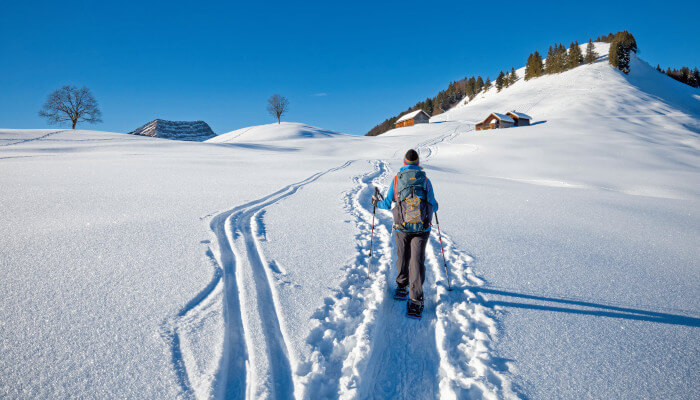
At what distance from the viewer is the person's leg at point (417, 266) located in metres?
3.51

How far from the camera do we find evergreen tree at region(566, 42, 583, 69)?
76.1 m

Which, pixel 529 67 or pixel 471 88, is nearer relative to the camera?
pixel 529 67

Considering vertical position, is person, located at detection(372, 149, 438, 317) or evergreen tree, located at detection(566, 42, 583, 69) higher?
evergreen tree, located at detection(566, 42, 583, 69)

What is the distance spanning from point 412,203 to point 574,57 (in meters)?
104

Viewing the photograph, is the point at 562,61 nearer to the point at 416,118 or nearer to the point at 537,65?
the point at 537,65

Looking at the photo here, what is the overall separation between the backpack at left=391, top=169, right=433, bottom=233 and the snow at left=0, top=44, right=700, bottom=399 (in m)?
1.12

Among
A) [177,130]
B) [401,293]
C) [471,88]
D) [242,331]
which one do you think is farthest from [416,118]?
[242,331]

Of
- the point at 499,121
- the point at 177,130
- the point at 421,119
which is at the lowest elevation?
the point at 499,121

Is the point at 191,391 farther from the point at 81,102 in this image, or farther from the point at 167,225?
the point at 81,102

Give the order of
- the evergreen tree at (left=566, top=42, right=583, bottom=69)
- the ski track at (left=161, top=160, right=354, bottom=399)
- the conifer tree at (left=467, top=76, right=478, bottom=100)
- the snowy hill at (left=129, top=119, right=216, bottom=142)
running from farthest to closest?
the conifer tree at (left=467, top=76, right=478, bottom=100), the evergreen tree at (left=566, top=42, right=583, bottom=69), the snowy hill at (left=129, top=119, right=216, bottom=142), the ski track at (left=161, top=160, right=354, bottom=399)

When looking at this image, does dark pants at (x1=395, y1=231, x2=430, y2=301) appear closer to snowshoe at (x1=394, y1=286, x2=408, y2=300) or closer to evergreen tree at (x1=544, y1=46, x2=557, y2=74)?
snowshoe at (x1=394, y1=286, x2=408, y2=300)

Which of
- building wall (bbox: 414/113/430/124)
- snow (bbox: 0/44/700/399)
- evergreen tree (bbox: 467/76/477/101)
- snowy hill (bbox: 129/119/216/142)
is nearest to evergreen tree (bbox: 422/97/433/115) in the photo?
evergreen tree (bbox: 467/76/477/101)

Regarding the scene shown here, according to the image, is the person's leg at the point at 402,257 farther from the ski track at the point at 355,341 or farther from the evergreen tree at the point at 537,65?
the evergreen tree at the point at 537,65

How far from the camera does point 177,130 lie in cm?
6462
